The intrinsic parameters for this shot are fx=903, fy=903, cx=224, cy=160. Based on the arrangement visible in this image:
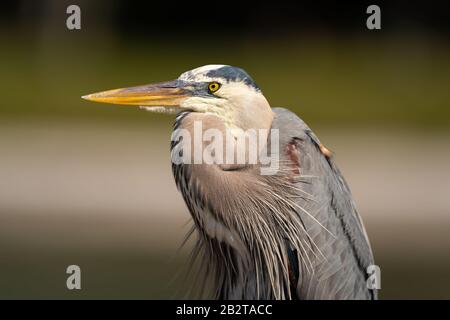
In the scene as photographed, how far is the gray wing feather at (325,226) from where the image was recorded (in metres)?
2.50

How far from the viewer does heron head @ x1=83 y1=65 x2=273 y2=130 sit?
2375 millimetres

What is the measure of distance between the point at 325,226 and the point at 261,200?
7.7 inches

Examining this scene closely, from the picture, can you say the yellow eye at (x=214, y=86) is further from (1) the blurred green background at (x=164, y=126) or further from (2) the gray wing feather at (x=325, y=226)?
(1) the blurred green background at (x=164, y=126)

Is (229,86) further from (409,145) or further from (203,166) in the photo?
(409,145)

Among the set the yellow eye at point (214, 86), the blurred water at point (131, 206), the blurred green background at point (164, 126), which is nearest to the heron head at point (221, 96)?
the yellow eye at point (214, 86)

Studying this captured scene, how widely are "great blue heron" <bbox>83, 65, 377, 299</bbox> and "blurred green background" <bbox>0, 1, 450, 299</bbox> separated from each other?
33cm

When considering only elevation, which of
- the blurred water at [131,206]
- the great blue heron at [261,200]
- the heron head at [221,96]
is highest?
the heron head at [221,96]

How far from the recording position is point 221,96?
2.38m

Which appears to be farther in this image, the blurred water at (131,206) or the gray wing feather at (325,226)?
the blurred water at (131,206)

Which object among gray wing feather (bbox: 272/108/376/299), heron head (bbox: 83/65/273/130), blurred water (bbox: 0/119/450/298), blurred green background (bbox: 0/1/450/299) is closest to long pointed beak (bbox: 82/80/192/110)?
heron head (bbox: 83/65/273/130)

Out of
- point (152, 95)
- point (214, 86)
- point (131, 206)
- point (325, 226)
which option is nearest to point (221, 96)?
point (214, 86)
